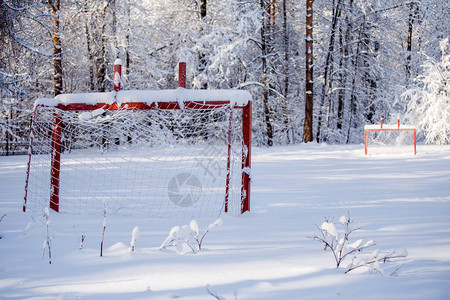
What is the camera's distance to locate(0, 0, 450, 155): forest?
13.3 m

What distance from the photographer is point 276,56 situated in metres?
16.5

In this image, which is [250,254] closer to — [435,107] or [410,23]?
[435,107]

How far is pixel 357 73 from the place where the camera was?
693 inches

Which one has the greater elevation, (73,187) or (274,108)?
(274,108)

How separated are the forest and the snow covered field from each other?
30.7 feet

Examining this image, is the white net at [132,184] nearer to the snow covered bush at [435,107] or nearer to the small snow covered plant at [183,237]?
the small snow covered plant at [183,237]

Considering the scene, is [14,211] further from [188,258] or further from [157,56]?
[157,56]

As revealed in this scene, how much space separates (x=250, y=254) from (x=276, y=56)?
15.4 meters

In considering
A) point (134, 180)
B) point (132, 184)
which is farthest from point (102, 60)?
point (132, 184)

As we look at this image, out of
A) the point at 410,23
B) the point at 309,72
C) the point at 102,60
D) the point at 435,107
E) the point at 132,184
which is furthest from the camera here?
the point at 410,23

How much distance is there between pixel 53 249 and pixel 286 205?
3.10 m

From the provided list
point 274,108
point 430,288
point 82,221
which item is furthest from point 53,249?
point 274,108

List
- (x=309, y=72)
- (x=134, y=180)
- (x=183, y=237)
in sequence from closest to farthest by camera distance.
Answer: (x=183, y=237) < (x=134, y=180) < (x=309, y=72)

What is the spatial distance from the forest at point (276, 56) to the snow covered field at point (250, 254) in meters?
9.36
